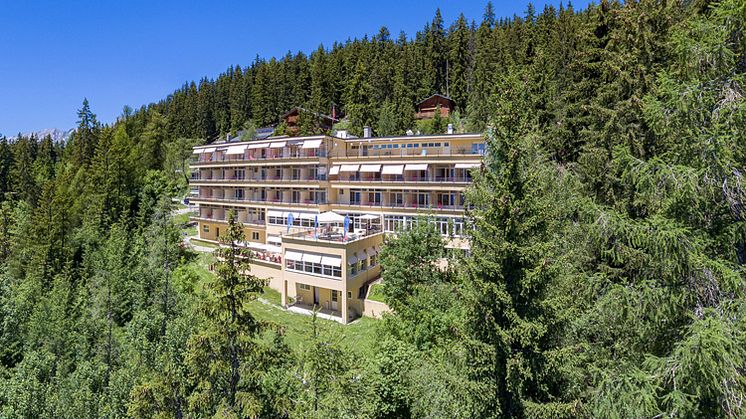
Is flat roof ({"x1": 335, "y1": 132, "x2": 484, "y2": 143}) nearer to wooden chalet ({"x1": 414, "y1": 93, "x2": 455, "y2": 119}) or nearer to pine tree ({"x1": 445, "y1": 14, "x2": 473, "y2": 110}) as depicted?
wooden chalet ({"x1": 414, "y1": 93, "x2": 455, "y2": 119})

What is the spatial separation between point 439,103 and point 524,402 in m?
64.2

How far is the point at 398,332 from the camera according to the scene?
21.5 metres

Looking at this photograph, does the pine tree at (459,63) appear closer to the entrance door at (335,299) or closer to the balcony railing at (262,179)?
the balcony railing at (262,179)

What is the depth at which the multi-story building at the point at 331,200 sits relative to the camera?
103ft

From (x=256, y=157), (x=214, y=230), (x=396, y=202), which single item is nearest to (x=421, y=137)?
(x=396, y=202)

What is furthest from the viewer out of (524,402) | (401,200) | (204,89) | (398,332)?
(204,89)

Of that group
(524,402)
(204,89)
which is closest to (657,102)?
(524,402)

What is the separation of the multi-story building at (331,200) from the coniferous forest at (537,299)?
18.3 ft

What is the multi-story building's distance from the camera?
103 feet

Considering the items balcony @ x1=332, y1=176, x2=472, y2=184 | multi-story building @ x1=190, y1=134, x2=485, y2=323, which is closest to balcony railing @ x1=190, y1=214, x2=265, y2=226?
multi-story building @ x1=190, y1=134, x2=485, y2=323

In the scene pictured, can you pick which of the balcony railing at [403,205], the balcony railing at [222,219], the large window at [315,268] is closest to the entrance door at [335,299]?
the large window at [315,268]

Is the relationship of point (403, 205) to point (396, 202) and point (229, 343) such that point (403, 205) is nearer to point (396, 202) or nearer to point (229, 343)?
point (396, 202)

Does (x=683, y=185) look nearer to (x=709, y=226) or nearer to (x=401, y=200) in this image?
(x=709, y=226)

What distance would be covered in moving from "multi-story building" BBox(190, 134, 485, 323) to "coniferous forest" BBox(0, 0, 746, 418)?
5.58 metres
